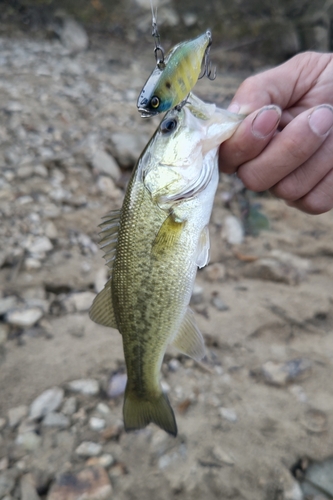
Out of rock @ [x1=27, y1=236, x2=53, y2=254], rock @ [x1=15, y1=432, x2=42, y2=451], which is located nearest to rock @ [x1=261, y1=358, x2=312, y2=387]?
rock @ [x1=15, y1=432, x2=42, y2=451]

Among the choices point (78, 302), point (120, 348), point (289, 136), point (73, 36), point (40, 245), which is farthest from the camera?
point (73, 36)

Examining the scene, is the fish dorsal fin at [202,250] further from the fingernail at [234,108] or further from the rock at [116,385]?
the rock at [116,385]

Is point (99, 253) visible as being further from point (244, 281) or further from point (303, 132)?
point (303, 132)

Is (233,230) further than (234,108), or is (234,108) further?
(233,230)

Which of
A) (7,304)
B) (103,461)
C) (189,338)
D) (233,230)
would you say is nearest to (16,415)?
(103,461)

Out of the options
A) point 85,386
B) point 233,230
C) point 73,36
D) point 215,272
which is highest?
point 73,36

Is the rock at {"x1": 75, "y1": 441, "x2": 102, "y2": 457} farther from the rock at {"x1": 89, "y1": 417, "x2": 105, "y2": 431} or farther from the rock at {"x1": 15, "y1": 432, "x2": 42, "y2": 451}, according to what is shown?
the rock at {"x1": 15, "y1": 432, "x2": 42, "y2": 451}

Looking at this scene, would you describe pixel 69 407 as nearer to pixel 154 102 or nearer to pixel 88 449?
pixel 88 449

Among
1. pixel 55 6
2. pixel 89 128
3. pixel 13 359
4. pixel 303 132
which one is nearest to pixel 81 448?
pixel 13 359
